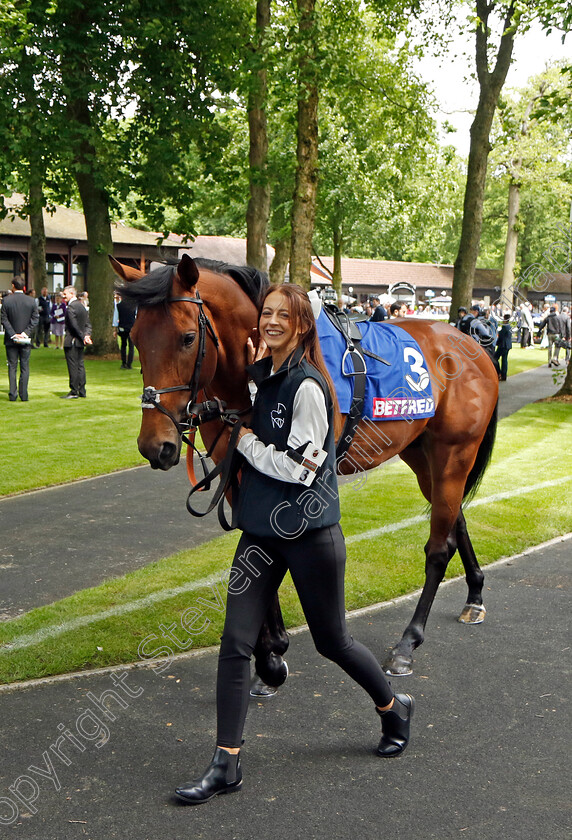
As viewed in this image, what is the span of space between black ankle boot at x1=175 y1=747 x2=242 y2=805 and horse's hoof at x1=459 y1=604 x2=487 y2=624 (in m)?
2.61

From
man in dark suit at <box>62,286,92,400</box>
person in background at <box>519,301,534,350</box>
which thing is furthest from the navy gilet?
person in background at <box>519,301,534,350</box>

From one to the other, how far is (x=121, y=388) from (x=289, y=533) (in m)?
16.0

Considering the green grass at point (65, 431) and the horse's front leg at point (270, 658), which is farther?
the green grass at point (65, 431)

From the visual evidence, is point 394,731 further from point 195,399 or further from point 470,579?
point 470,579

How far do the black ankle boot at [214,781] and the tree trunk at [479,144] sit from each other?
18.8 m

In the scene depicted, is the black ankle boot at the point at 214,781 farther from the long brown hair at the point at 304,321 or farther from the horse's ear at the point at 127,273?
the horse's ear at the point at 127,273

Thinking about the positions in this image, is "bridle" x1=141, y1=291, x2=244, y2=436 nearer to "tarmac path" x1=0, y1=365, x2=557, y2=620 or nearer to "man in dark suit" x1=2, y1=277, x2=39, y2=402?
"tarmac path" x1=0, y1=365, x2=557, y2=620

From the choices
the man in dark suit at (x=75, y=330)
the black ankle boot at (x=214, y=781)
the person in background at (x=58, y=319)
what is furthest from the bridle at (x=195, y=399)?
the person in background at (x=58, y=319)

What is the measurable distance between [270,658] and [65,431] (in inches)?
377

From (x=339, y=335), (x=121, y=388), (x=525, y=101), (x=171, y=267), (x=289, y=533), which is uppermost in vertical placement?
(x=525, y=101)

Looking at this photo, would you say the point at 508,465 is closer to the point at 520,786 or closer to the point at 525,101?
the point at 520,786

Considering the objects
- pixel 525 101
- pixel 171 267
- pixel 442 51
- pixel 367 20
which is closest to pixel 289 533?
pixel 171 267

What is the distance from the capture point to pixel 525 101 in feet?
148

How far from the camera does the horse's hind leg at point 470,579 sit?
570cm
